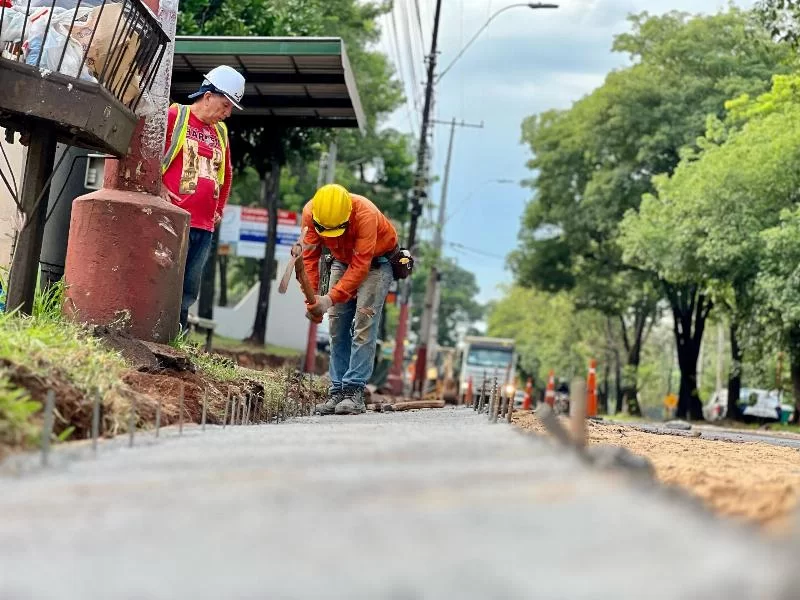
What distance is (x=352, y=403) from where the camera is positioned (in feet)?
29.7

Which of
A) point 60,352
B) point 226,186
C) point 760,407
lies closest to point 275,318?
point 760,407

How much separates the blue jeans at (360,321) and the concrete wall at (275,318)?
2902cm

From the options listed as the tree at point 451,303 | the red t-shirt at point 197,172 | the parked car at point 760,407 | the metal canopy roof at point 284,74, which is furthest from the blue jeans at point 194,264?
the tree at point 451,303

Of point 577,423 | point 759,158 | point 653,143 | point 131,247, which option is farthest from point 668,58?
point 577,423

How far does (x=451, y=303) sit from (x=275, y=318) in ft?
299

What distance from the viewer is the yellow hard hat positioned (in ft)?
28.6

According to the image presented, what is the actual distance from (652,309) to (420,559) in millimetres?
47760

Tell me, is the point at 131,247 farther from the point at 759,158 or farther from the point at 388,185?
the point at 388,185

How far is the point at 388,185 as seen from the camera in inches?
1626

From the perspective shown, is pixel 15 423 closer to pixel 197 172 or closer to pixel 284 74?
pixel 197 172

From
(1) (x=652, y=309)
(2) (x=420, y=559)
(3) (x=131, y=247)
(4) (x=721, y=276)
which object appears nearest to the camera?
(2) (x=420, y=559)

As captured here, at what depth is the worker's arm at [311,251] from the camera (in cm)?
907

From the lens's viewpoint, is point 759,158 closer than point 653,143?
Yes

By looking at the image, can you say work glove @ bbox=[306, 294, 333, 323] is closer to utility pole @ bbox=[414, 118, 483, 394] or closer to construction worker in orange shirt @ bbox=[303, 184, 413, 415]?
construction worker in orange shirt @ bbox=[303, 184, 413, 415]
